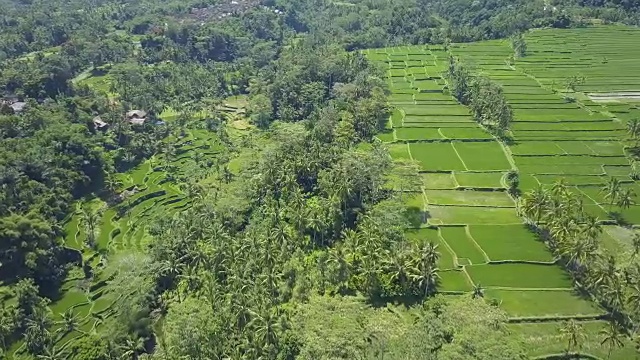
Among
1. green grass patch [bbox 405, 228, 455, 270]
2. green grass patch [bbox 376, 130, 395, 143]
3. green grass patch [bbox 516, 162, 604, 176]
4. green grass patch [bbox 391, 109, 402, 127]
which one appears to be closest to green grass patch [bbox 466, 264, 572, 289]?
green grass patch [bbox 405, 228, 455, 270]

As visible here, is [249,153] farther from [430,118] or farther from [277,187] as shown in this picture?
[430,118]

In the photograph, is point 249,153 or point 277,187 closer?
point 277,187

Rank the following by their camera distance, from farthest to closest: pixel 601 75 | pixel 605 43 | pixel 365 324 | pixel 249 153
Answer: pixel 605 43
pixel 601 75
pixel 249 153
pixel 365 324

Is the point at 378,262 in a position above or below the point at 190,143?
above

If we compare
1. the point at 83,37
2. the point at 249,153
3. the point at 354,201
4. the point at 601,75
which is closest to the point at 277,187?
the point at 354,201

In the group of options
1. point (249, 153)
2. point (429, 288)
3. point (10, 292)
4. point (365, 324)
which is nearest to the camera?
point (365, 324)

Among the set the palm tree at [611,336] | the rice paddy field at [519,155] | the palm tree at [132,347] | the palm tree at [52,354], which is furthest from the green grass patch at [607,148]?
the palm tree at [52,354]

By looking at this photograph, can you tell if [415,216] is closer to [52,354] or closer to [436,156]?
[436,156]

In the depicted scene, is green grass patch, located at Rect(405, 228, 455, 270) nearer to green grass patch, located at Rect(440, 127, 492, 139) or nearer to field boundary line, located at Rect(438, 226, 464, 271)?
field boundary line, located at Rect(438, 226, 464, 271)
